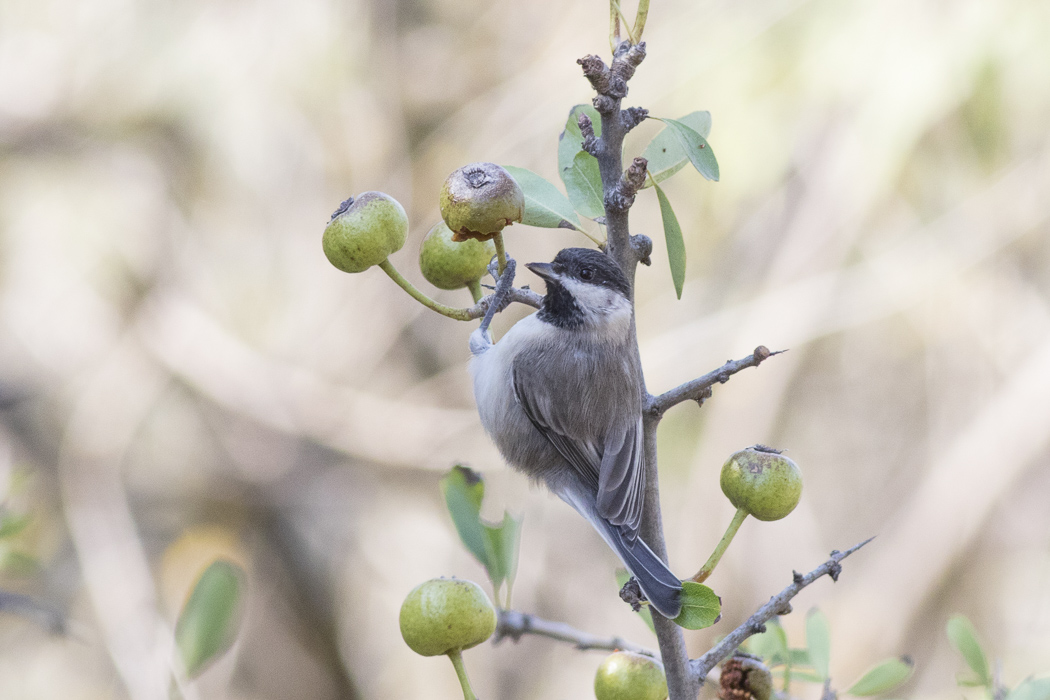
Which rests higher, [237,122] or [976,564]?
[237,122]

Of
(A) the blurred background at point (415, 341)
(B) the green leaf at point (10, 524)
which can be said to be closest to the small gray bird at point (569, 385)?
(B) the green leaf at point (10, 524)

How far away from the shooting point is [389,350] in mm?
4996

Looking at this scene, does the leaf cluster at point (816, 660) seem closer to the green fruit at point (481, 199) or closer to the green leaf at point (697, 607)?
the green leaf at point (697, 607)

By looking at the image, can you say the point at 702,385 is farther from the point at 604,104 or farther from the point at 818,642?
the point at 818,642

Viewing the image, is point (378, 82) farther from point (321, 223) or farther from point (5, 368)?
point (5, 368)

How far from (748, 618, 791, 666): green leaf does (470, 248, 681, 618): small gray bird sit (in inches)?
14.0

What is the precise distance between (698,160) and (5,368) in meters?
5.35

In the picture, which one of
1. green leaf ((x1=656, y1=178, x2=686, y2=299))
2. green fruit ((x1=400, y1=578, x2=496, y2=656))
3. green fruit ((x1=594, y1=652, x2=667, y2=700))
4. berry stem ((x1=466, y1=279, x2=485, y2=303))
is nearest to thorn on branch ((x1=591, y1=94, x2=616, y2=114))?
green leaf ((x1=656, y1=178, x2=686, y2=299))

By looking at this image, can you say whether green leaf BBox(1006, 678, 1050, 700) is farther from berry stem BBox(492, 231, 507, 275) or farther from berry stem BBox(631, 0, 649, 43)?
berry stem BBox(631, 0, 649, 43)

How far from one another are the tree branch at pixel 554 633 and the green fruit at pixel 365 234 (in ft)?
2.06

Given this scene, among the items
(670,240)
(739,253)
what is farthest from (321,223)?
(670,240)

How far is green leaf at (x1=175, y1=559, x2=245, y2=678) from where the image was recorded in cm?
96

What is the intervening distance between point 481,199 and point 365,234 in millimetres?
224

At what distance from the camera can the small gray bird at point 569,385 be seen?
160 centimetres
